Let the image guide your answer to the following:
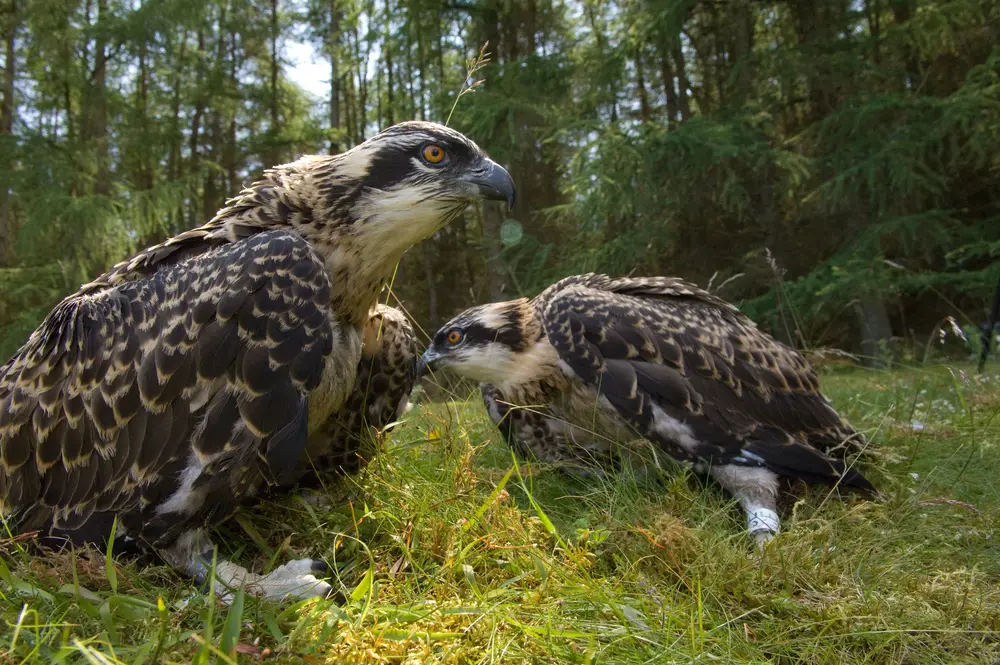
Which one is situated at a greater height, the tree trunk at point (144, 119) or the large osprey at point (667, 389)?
the tree trunk at point (144, 119)

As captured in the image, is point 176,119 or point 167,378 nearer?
point 167,378

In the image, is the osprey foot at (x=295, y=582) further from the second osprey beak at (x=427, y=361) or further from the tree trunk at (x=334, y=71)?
the tree trunk at (x=334, y=71)

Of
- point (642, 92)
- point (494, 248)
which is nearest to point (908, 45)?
point (642, 92)

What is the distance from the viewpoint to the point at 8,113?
1269 cm

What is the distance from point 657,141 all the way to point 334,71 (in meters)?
11.8

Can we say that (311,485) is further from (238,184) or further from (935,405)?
(238,184)

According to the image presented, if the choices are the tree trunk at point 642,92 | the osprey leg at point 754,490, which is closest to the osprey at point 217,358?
the osprey leg at point 754,490

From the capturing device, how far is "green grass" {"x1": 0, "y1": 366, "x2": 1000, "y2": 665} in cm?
171

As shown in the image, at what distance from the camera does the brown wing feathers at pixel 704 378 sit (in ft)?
9.96

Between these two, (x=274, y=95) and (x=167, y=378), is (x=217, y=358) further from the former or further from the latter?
(x=274, y=95)

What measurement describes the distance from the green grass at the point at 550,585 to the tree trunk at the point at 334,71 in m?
15.7

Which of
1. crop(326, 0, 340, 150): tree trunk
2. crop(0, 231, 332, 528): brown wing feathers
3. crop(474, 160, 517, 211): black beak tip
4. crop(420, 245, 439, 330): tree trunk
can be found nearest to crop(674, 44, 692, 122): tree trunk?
crop(420, 245, 439, 330): tree trunk

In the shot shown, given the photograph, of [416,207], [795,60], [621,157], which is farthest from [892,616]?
[795,60]

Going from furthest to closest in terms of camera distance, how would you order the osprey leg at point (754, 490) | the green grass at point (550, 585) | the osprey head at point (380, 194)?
the osprey leg at point (754, 490) → the osprey head at point (380, 194) → the green grass at point (550, 585)
